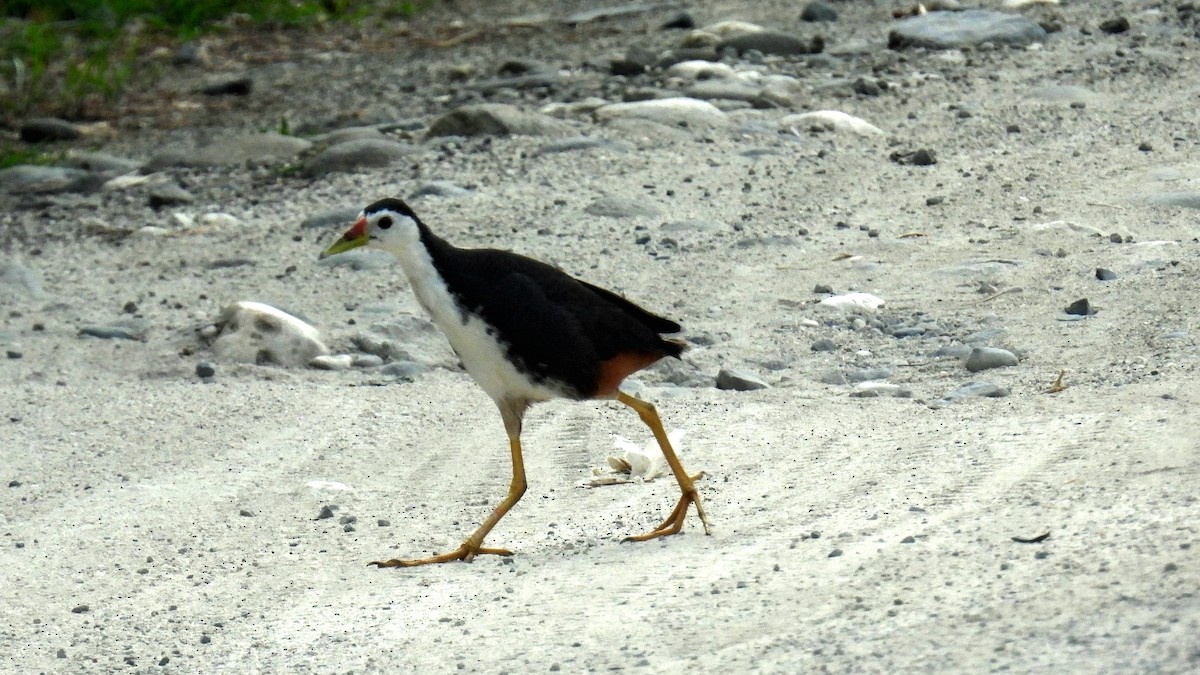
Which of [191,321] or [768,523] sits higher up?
[768,523]

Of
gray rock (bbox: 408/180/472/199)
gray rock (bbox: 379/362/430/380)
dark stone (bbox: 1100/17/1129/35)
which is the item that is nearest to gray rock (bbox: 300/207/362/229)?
gray rock (bbox: 408/180/472/199)

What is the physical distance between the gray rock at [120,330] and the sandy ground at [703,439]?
0.28 feet

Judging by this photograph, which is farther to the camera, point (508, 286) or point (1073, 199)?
point (1073, 199)

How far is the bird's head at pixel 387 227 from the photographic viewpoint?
17.1 feet

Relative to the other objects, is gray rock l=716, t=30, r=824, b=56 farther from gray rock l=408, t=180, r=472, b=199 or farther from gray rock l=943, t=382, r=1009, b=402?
gray rock l=943, t=382, r=1009, b=402

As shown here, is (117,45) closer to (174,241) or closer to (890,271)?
(174,241)

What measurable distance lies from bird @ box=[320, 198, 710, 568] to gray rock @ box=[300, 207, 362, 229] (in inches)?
159

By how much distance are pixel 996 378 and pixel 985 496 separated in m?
1.72

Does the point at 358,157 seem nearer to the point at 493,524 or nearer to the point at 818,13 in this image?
the point at 818,13

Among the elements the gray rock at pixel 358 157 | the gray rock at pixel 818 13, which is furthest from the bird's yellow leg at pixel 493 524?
the gray rock at pixel 818 13

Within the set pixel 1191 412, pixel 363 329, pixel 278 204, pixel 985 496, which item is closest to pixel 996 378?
pixel 1191 412

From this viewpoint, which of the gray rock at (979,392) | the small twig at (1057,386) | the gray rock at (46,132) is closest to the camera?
the small twig at (1057,386)

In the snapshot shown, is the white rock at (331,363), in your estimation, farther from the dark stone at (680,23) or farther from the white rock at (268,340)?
the dark stone at (680,23)

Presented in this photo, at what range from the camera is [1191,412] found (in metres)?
5.34
